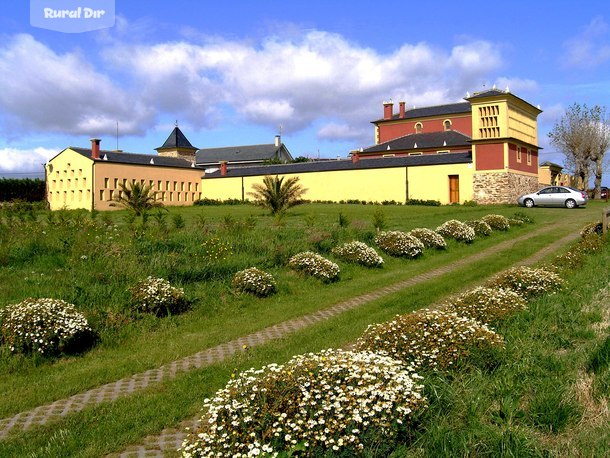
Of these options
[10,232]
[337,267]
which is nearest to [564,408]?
[337,267]

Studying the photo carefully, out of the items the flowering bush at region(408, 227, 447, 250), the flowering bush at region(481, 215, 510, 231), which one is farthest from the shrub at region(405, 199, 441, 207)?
the flowering bush at region(408, 227, 447, 250)

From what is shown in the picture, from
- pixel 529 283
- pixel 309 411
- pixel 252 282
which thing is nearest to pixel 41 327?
pixel 252 282

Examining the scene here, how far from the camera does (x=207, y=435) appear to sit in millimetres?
3779

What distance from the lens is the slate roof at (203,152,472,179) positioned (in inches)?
1667

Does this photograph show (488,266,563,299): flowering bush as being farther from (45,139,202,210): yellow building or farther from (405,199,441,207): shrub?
(45,139,202,210): yellow building

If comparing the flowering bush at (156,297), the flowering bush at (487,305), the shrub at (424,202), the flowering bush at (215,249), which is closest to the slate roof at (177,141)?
the shrub at (424,202)

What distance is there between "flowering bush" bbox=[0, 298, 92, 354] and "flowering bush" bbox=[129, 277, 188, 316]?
1.31 m

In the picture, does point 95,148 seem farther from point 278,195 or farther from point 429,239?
point 429,239

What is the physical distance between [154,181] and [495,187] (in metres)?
28.2

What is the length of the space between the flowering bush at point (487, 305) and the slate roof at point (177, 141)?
2511 inches

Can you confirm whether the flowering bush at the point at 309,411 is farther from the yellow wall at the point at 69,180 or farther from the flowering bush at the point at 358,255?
the yellow wall at the point at 69,180

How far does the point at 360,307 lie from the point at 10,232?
811cm

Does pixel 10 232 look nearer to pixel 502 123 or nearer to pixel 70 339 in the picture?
pixel 70 339

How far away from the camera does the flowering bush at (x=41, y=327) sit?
23.2 feet
